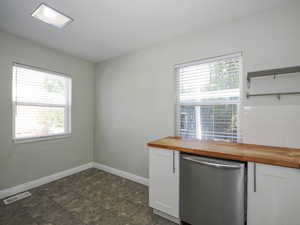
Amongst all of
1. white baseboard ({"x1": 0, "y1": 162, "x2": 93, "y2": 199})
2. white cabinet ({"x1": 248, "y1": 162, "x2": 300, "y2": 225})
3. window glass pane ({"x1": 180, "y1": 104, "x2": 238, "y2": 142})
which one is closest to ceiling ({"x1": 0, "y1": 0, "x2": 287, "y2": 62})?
window glass pane ({"x1": 180, "y1": 104, "x2": 238, "y2": 142})

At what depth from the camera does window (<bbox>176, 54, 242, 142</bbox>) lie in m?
2.01

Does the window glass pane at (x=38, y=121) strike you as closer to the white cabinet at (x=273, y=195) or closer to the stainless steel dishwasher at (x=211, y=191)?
the stainless steel dishwasher at (x=211, y=191)

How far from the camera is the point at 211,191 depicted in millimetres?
1505

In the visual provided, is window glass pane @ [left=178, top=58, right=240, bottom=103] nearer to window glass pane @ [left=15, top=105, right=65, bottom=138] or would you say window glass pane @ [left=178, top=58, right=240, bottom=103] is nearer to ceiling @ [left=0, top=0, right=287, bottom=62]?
ceiling @ [left=0, top=0, right=287, bottom=62]

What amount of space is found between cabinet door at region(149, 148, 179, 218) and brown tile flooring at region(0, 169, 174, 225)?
198 mm

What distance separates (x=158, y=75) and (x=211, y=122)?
1189 millimetres

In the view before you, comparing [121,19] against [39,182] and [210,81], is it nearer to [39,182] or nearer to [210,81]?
[210,81]

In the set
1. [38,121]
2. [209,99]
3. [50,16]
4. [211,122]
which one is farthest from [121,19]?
[38,121]

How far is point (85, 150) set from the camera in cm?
343

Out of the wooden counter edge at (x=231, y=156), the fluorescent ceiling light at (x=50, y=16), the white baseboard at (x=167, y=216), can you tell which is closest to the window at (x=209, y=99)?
the wooden counter edge at (x=231, y=156)

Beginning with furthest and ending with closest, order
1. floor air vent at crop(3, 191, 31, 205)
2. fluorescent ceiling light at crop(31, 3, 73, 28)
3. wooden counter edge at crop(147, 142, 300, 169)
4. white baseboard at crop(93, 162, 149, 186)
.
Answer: white baseboard at crop(93, 162, 149, 186) → floor air vent at crop(3, 191, 31, 205) → fluorescent ceiling light at crop(31, 3, 73, 28) → wooden counter edge at crop(147, 142, 300, 169)

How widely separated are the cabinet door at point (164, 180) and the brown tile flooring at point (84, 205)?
0.20 m

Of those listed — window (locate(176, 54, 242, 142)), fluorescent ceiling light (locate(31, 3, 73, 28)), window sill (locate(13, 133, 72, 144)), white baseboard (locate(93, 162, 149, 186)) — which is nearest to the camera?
fluorescent ceiling light (locate(31, 3, 73, 28))

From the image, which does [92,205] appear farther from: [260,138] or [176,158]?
[260,138]
